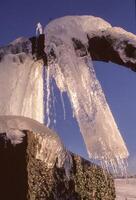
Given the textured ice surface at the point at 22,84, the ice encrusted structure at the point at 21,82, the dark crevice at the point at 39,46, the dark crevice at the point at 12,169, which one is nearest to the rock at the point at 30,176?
the dark crevice at the point at 12,169

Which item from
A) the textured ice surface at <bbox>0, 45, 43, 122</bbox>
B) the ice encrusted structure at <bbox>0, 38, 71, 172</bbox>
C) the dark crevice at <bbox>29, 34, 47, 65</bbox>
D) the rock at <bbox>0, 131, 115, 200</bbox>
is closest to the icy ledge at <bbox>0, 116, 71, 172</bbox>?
the rock at <bbox>0, 131, 115, 200</bbox>

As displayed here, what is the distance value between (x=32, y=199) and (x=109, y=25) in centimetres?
767

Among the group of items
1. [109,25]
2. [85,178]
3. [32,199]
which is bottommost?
[32,199]

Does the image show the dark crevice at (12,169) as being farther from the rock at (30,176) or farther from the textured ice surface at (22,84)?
the textured ice surface at (22,84)

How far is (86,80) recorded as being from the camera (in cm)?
1110

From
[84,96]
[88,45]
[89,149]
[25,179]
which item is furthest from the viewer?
[88,45]

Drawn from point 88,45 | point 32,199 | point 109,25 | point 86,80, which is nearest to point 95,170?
point 32,199

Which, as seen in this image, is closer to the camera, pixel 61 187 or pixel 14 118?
pixel 14 118

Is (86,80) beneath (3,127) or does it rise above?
above

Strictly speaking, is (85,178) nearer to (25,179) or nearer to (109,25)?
(25,179)

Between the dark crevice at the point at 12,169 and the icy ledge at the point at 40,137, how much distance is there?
88 mm

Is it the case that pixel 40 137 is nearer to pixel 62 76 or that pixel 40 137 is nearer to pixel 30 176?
pixel 30 176

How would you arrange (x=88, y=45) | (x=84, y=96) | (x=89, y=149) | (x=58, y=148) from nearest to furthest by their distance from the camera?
(x=58, y=148) < (x=89, y=149) < (x=84, y=96) < (x=88, y=45)

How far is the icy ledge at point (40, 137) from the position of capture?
5.57 m
